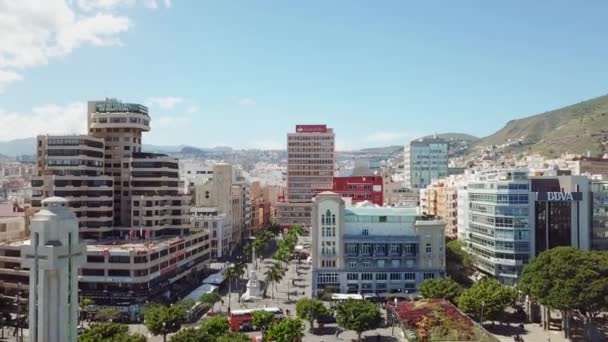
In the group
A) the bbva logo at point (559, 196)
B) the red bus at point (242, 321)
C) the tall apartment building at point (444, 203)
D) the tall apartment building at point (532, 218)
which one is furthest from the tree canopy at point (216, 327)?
the tall apartment building at point (444, 203)

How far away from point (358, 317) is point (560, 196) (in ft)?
143

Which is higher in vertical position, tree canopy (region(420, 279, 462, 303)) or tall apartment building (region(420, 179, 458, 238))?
tall apartment building (region(420, 179, 458, 238))

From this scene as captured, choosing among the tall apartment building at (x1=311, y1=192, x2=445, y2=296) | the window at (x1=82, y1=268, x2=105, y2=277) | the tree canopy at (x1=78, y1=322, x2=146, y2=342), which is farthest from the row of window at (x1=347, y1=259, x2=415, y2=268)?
the tree canopy at (x1=78, y1=322, x2=146, y2=342)

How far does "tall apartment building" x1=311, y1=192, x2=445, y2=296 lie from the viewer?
91250 millimetres

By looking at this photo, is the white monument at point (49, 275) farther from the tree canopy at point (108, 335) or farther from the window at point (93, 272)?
the window at point (93, 272)

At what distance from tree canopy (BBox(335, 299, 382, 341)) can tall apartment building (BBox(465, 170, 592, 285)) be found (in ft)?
110

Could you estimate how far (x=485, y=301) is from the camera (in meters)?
71.7

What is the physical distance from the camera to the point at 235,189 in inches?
6284

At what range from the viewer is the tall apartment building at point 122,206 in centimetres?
8156

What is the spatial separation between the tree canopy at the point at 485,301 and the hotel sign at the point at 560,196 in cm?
2251

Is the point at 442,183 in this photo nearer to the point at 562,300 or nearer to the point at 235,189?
the point at 235,189

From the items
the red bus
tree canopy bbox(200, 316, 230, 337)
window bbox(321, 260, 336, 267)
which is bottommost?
the red bus

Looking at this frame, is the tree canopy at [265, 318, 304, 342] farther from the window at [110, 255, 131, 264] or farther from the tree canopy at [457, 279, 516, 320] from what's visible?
the window at [110, 255, 131, 264]

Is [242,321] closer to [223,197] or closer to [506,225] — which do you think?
[506,225]
